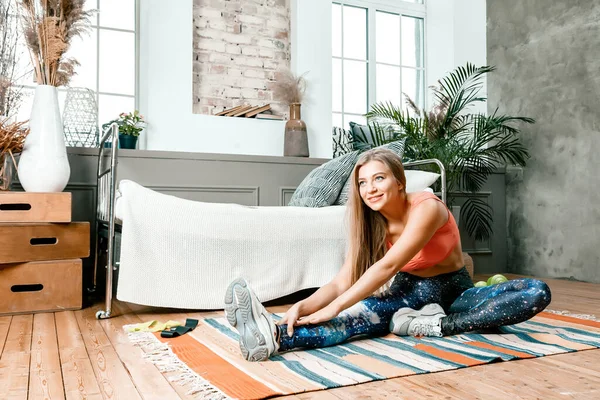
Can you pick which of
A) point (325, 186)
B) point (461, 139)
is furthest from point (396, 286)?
point (461, 139)

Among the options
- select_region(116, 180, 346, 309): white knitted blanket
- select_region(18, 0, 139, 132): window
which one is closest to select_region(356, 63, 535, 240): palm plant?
select_region(116, 180, 346, 309): white knitted blanket

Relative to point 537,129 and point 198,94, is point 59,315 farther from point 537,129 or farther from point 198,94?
point 537,129

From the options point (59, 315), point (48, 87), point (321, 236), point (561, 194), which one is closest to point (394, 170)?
point (321, 236)

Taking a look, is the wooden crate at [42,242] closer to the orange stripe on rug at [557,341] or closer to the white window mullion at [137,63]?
the white window mullion at [137,63]

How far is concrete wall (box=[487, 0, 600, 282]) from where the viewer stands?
372 cm

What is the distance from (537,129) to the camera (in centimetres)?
412

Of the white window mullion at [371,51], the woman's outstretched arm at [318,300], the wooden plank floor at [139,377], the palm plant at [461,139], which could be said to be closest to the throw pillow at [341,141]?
the palm plant at [461,139]

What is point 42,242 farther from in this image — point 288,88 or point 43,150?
point 288,88

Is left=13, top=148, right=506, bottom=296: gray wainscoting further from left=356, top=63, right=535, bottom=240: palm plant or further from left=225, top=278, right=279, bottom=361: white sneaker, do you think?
left=225, top=278, right=279, bottom=361: white sneaker

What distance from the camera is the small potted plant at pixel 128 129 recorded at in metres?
3.58

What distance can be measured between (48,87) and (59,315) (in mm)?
1085

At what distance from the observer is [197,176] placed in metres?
Answer: 3.65

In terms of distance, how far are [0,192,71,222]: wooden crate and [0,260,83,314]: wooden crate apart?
21 centimetres

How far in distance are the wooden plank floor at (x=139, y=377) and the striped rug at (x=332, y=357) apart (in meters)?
0.04
